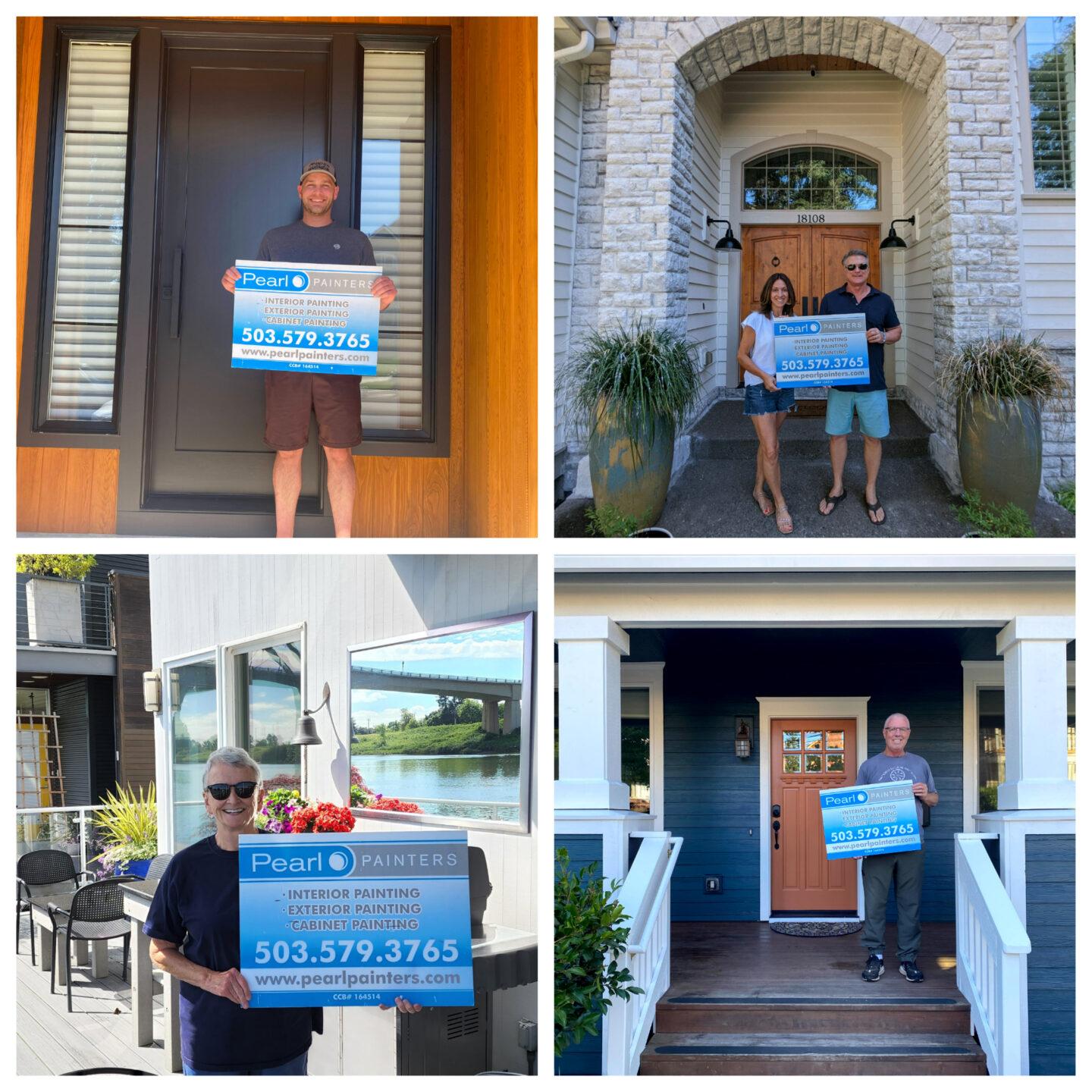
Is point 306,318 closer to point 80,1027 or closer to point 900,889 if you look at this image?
point 80,1027

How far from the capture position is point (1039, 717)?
16.4ft

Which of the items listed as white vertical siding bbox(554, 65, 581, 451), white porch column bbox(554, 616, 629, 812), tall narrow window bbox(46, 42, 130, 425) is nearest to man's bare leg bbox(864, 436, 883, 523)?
white porch column bbox(554, 616, 629, 812)

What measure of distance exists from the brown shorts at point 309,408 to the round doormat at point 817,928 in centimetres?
479

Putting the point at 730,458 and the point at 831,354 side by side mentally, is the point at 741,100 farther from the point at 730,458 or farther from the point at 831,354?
the point at 831,354

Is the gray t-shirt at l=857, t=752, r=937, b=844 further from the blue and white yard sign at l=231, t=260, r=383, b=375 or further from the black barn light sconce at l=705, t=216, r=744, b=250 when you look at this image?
the black barn light sconce at l=705, t=216, r=744, b=250

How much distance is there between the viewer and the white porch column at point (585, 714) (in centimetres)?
479

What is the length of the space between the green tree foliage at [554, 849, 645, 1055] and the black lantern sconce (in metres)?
3.78

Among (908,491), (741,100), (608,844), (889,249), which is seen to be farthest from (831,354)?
(741,100)

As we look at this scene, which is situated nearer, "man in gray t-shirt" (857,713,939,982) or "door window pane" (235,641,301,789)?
"door window pane" (235,641,301,789)

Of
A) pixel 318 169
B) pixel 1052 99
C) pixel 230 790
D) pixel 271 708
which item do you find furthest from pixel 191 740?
pixel 1052 99

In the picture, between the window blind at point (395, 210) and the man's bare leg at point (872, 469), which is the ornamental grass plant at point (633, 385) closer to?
the man's bare leg at point (872, 469)

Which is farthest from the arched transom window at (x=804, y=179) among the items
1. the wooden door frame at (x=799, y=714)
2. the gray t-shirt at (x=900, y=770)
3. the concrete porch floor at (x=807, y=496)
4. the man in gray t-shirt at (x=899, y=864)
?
the gray t-shirt at (x=900, y=770)

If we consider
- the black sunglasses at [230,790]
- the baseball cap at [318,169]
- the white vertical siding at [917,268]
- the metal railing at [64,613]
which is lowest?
the black sunglasses at [230,790]

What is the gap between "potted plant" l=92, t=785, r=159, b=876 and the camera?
546 cm
